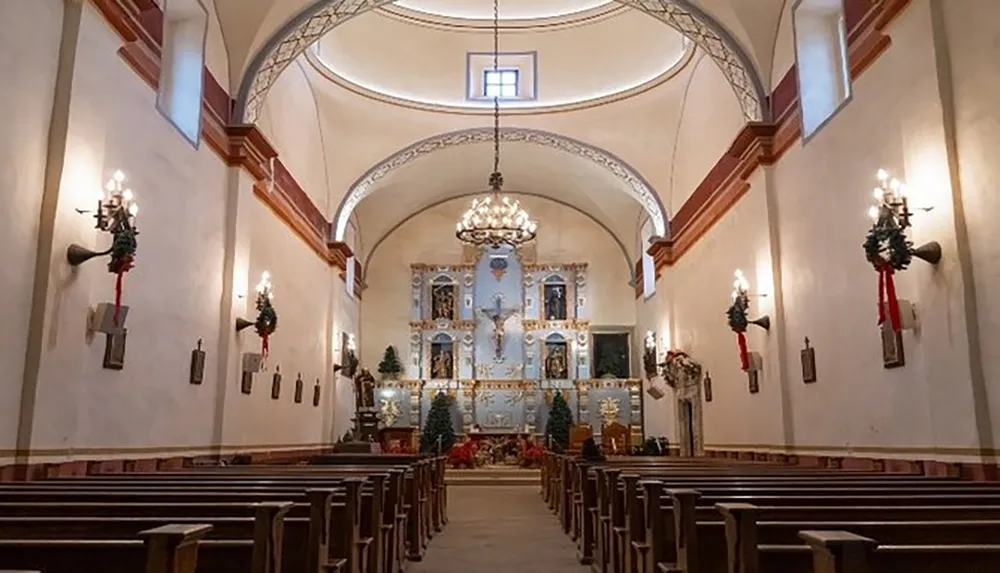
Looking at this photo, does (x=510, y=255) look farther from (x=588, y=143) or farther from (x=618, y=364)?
(x=588, y=143)

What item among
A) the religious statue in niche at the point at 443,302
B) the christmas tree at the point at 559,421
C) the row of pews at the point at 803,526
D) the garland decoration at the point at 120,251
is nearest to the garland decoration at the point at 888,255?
the row of pews at the point at 803,526

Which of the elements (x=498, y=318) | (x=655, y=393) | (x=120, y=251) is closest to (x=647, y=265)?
(x=655, y=393)

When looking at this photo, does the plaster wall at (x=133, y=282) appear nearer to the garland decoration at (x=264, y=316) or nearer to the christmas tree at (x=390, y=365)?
the garland decoration at (x=264, y=316)

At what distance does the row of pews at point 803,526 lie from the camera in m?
2.46

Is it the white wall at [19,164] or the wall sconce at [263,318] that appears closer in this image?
the white wall at [19,164]

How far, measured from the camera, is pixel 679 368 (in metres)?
14.2

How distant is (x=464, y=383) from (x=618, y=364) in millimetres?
4335

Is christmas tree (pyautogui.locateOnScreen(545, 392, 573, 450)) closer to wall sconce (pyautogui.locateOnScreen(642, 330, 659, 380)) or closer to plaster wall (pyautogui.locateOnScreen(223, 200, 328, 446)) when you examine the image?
wall sconce (pyautogui.locateOnScreen(642, 330, 659, 380))

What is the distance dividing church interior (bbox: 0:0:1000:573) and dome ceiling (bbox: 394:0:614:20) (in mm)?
63

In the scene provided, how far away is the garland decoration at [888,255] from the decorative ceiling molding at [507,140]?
943 cm

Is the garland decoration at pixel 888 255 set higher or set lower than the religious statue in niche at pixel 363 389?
higher

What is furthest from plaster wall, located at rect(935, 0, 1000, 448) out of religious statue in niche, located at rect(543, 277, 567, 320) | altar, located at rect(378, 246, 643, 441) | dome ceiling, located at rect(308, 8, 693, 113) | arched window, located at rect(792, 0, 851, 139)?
religious statue in niche, located at rect(543, 277, 567, 320)

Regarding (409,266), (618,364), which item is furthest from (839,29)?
(409,266)

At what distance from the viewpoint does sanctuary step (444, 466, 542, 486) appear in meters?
17.3
